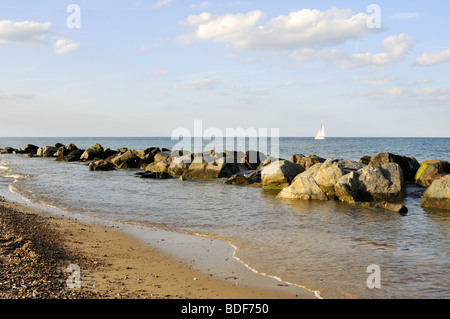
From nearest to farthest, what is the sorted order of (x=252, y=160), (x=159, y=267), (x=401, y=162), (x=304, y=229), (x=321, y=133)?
1. (x=159, y=267)
2. (x=304, y=229)
3. (x=401, y=162)
4. (x=252, y=160)
5. (x=321, y=133)

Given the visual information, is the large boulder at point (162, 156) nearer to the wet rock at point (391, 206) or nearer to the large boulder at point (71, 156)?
the large boulder at point (71, 156)

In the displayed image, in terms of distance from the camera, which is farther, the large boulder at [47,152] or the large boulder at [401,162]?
the large boulder at [47,152]

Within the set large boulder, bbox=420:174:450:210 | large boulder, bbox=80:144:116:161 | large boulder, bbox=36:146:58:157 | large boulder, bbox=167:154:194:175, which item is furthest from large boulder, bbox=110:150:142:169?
large boulder, bbox=420:174:450:210

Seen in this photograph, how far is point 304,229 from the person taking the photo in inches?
525

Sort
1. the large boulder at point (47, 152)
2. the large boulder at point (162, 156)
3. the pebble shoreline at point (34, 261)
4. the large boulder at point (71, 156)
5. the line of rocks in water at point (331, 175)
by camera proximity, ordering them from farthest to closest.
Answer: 1. the large boulder at point (47, 152)
2. the large boulder at point (71, 156)
3. the large boulder at point (162, 156)
4. the line of rocks in water at point (331, 175)
5. the pebble shoreline at point (34, 261)

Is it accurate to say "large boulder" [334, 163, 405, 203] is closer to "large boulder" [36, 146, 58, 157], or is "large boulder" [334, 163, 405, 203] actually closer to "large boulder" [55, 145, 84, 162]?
"large boulder" [55, 145, 84, 162]

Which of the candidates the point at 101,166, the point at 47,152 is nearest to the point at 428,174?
the point at 101,166

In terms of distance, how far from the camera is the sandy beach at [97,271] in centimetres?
686

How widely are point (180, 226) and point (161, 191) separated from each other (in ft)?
34.0

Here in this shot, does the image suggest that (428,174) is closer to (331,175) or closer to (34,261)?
(331,175)

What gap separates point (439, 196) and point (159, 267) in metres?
15.1

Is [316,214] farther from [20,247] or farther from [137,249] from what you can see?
[20,247]

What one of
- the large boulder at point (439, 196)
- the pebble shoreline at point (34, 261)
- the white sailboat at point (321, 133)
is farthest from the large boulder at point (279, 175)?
the white sailboat at point (321, 133)

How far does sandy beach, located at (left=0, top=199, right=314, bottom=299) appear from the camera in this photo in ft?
22.5
